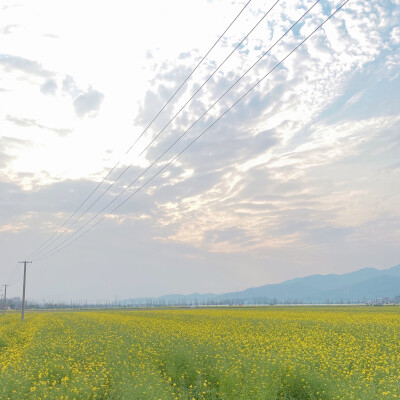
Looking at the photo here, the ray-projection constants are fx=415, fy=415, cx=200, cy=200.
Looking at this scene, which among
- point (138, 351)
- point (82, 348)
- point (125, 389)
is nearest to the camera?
point (125, 389)

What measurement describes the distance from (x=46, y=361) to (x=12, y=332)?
23158 mm

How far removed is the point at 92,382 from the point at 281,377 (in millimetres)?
7080

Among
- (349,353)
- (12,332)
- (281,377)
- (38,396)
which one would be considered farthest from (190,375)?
(12,332)

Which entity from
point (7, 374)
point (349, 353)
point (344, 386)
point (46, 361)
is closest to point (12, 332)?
point (46, 361)

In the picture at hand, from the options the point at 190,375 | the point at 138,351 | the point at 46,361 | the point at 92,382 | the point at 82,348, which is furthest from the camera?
the point at 82,348

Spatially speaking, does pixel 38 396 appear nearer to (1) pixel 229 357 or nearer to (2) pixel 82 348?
(1) pixel 229 357

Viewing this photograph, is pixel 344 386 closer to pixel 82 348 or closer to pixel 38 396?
pixel 38 396

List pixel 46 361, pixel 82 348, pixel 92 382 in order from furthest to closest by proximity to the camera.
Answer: pixel 82 348 < pixel 46 361 < pixel 92 382

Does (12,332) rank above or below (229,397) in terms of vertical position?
above

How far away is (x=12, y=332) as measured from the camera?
129 ft

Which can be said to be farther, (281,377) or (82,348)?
(82,348)

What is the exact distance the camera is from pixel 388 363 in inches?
723

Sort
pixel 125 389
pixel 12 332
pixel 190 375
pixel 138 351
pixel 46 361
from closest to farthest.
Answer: pixel 125 389 < pixel 190 375 < pixel 46 361 < pixel 138 351 < pixel 12 332

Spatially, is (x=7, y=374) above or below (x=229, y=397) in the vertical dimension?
above
